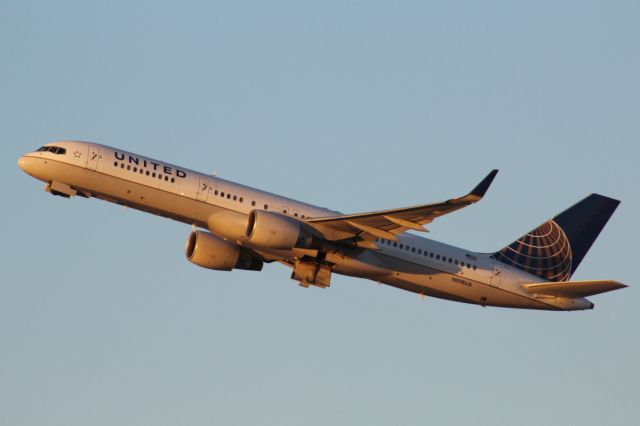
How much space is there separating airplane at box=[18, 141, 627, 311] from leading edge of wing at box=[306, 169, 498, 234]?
5cm

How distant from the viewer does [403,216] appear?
5322cm

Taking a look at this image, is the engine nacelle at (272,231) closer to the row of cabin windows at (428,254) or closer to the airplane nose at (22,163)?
the row of cabin windows at (428,254)

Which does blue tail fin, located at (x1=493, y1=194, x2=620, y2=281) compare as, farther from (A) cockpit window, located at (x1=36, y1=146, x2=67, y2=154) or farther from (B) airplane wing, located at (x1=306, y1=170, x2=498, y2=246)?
(A) cockpit window, located at (x1=36, y1=146, x2=67, y2=154)

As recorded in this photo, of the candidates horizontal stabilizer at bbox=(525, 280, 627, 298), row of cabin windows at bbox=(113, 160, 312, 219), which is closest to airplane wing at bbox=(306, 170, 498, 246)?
row of cabin windows at bbox=(113, 160, 312, 219)

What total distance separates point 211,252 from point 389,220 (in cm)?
1053

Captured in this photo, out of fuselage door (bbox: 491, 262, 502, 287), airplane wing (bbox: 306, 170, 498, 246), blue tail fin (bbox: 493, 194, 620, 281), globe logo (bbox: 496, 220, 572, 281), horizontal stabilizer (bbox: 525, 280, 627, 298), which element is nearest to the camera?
airplane wing (bbox: 306, 170, 498, 246)

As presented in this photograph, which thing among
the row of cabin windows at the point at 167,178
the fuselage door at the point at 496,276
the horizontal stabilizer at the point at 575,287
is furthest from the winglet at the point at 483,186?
the fuselage door at the point at 496,276

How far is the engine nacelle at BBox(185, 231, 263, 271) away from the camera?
194ft

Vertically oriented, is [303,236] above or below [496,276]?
below

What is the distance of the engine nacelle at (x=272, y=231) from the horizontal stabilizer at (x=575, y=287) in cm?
1438

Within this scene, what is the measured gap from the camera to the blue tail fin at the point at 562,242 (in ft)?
206

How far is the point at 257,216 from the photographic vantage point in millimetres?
53719

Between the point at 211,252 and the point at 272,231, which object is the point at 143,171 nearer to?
the point at 211,252

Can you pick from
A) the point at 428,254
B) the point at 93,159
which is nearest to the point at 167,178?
the point at 93,159
